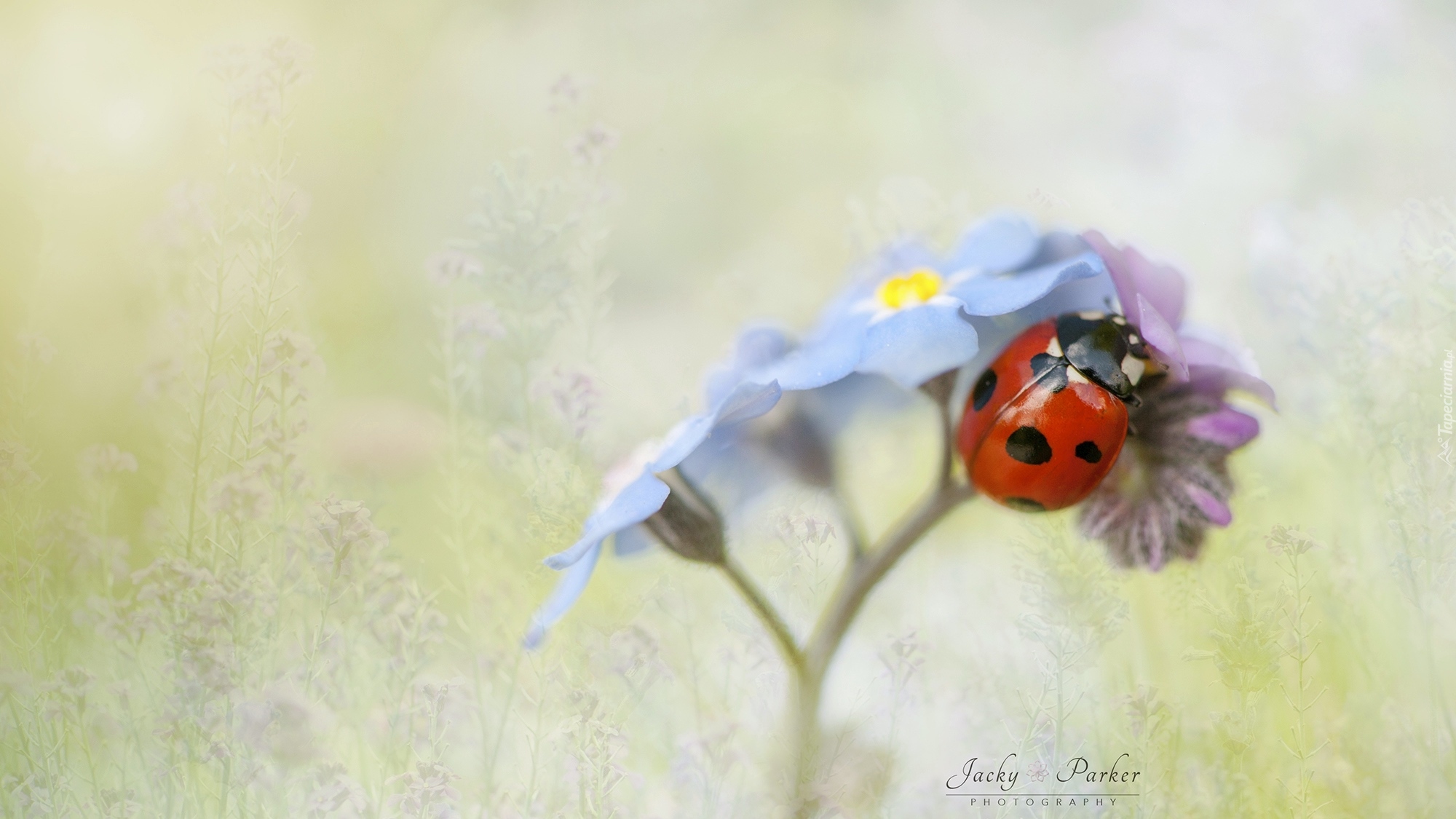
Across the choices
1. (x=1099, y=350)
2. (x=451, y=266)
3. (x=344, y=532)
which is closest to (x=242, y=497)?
(x=344, y=532)

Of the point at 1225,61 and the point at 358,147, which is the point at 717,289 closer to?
the point at 358,147

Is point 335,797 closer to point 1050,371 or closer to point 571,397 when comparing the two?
point 571,397

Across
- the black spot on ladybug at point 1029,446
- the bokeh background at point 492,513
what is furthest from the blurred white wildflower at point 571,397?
the black spot on ladybug at point 1029,446

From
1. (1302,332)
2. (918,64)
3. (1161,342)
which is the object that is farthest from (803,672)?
(918,64)

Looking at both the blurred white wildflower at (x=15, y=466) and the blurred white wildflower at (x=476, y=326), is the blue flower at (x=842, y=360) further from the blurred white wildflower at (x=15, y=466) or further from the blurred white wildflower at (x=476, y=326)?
the blurred white wildflower at (x=15, y=466)

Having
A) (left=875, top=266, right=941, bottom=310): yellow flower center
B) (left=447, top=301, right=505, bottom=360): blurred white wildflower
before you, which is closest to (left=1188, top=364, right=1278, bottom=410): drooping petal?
(left=875, top=266, right=941, bottom=310): yellow flower center
